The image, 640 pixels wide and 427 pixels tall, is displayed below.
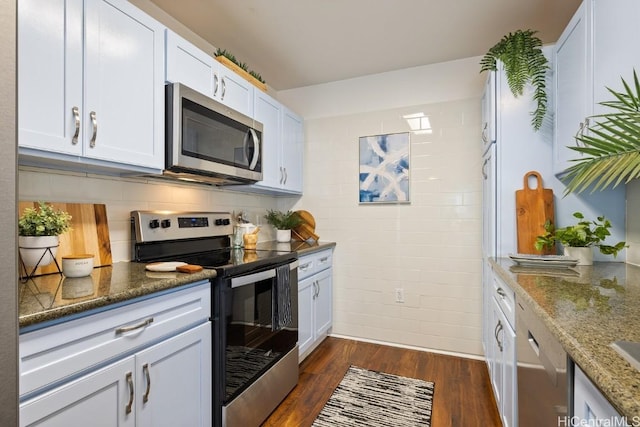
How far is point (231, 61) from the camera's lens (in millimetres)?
2219

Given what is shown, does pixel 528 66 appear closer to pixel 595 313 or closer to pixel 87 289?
pixel 595 313

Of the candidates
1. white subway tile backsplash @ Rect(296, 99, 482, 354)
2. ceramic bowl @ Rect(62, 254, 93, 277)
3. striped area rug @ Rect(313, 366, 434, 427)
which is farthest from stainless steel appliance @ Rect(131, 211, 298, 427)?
white subway tile backsplash @ Rect(296, 99, 482, 354)

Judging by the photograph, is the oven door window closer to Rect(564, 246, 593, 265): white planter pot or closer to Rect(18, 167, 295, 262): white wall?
Rect(18, 167, 295, 262): white wall

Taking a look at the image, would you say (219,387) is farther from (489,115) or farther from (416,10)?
(416,10)

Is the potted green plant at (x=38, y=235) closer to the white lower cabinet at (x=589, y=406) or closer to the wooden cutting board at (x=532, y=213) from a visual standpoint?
the white lower cabinet at (x=589, y=406)

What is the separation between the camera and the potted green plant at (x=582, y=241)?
164cm

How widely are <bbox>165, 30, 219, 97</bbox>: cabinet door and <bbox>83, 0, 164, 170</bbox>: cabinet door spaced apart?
0.17 ft

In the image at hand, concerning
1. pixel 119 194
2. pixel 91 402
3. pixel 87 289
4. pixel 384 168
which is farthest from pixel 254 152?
pixel 91 402

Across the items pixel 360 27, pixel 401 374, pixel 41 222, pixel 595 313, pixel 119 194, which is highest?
pixel 360 27

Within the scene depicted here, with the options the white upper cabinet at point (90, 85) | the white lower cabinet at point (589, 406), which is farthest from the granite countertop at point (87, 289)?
the white lower cabinet at point (589, 406)

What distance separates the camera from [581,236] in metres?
1.66

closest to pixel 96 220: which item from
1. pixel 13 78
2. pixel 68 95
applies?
pixel 68 95

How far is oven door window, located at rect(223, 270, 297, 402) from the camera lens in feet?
5.24

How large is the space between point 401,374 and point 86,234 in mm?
2217
